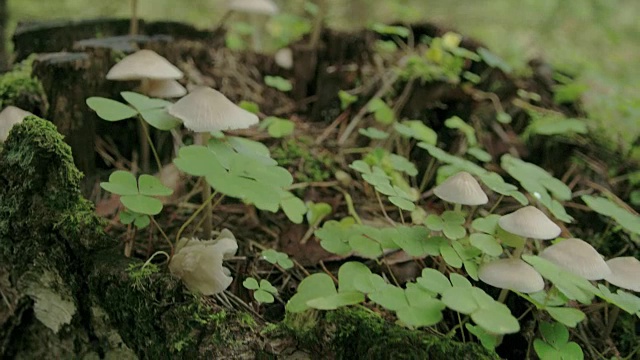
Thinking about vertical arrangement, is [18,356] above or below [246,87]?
below

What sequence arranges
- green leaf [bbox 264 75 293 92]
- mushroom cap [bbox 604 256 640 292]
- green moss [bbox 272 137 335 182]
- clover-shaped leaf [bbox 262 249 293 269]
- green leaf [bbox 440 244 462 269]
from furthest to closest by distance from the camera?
green leaf [bbox 264 75 293 92] < green moss [bbox 272 137 335 182] < clover-shaped leaf [bbox 262 249 293 269] < mushroom cap [bbox 604 256 640 292] < green leaf [bbox 440 244 462 269]

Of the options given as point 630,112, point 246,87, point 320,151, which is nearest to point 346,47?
point 246,87

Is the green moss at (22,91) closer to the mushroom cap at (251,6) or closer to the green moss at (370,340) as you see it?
the green moss at (370,340)

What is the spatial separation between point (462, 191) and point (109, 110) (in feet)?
4.54

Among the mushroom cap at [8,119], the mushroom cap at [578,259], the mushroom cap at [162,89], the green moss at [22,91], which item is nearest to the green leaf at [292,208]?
the mushroom cap at [162,89]

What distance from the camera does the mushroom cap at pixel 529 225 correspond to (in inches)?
71.4

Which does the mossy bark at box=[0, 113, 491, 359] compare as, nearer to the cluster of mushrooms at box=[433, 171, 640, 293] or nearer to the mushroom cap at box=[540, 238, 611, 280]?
the cluster of mushrooms at box=[433, 171, 640, 293]

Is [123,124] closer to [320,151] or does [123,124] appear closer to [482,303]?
[320,151]

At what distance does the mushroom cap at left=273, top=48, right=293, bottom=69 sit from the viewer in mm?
3936

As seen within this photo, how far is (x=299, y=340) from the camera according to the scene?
168 cm

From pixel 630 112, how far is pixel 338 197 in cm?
235

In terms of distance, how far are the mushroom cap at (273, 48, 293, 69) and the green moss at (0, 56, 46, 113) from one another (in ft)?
6.03

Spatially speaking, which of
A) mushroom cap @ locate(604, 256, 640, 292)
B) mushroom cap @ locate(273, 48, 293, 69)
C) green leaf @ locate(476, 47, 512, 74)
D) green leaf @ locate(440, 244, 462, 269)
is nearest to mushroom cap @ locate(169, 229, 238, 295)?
green leaf @ locate(440, 244, 462, 269)

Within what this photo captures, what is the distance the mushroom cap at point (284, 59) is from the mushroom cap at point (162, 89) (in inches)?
57.5
